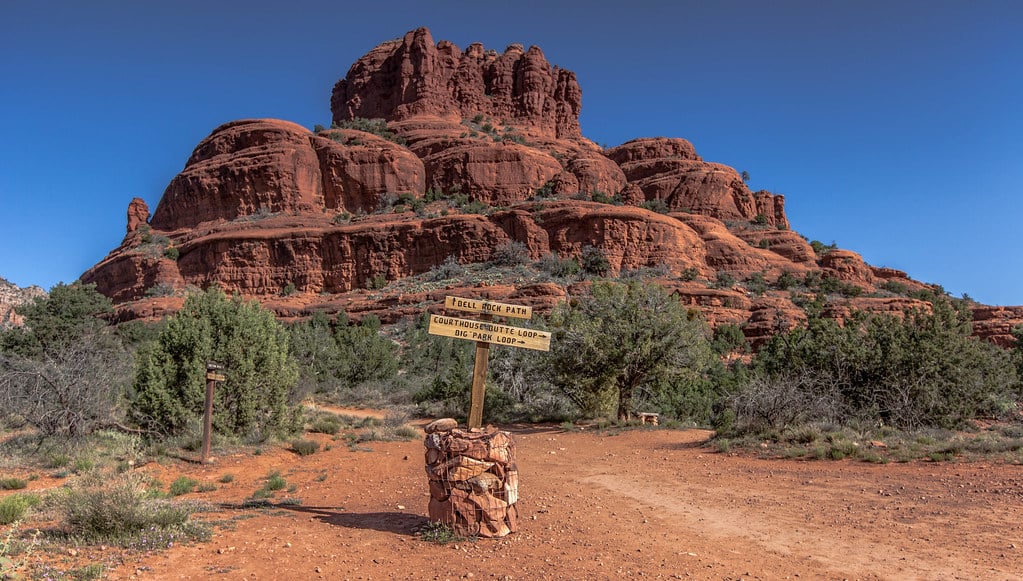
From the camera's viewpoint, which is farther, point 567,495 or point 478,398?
point 567,495

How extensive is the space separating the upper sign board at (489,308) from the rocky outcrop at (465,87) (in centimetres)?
7502

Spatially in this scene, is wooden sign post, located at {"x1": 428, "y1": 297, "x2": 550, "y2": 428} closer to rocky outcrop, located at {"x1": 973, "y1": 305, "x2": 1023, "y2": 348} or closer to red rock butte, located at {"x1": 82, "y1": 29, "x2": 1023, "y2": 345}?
red rock butte, located at {"x1": 82, "y1": 29, "x2": 1023, "y2": 345}

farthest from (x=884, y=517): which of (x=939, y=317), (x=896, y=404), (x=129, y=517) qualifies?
(x=939, y=317)

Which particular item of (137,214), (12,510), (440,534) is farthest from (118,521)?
(137,214)

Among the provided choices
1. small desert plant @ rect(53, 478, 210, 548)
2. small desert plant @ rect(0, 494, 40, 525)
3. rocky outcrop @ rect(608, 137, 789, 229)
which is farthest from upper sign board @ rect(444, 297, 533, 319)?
rocky outcrop @ rect(608, 137, 789, 229)

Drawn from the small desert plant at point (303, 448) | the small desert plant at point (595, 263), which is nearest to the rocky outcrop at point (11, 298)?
the small desert plant at point (595, 263)

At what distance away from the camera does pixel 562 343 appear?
55.2ft

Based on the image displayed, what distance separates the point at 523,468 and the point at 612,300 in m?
7.62

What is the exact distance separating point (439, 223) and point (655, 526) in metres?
47.3

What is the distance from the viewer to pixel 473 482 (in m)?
5.63

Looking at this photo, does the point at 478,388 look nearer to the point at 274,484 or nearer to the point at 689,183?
the point at 274,484

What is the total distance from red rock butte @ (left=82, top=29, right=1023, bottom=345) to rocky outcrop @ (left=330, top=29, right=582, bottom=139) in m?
0.47

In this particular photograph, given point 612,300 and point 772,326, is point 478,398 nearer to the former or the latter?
point 612,300

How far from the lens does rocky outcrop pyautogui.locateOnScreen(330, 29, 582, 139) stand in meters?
78.8
